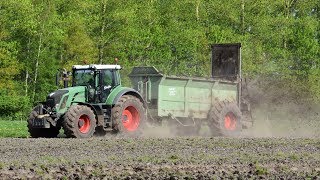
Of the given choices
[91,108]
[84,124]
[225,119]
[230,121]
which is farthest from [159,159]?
[230,121]

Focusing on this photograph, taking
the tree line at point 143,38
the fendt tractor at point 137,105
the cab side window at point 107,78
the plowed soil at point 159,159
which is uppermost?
the tree line at point 143,38

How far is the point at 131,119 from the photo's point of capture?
2684cm

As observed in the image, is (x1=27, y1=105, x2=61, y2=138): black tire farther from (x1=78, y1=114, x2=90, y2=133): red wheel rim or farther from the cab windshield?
the cab windshield

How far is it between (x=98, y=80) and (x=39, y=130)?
7.62 ft

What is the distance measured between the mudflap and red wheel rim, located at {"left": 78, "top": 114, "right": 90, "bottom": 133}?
922 millimetres

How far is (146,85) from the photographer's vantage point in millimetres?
27281

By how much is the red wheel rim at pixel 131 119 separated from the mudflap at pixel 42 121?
2.48 metres

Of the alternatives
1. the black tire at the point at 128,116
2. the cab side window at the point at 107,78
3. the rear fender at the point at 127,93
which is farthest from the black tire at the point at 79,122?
the cab side window at the point at 107,78

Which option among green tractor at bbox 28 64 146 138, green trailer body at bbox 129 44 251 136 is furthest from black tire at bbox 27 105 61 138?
green trailer body at bbox 129 44 251 136

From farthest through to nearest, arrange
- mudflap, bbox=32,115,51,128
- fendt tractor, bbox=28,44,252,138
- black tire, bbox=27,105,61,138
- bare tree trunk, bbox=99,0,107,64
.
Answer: bare tree trunk, bbox=99,0,107,64, black tire, bbox=27,105,61,138, fendt tractor, bbox=28,44,252,138, mudflap, bbox=32,115,51,128

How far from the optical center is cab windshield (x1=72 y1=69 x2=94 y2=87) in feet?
86.7

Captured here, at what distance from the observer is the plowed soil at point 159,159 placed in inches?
581

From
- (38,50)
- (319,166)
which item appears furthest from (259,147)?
(38,50)

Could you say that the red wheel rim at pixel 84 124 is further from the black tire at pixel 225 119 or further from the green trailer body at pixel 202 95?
the black tire at pixel 225 119
